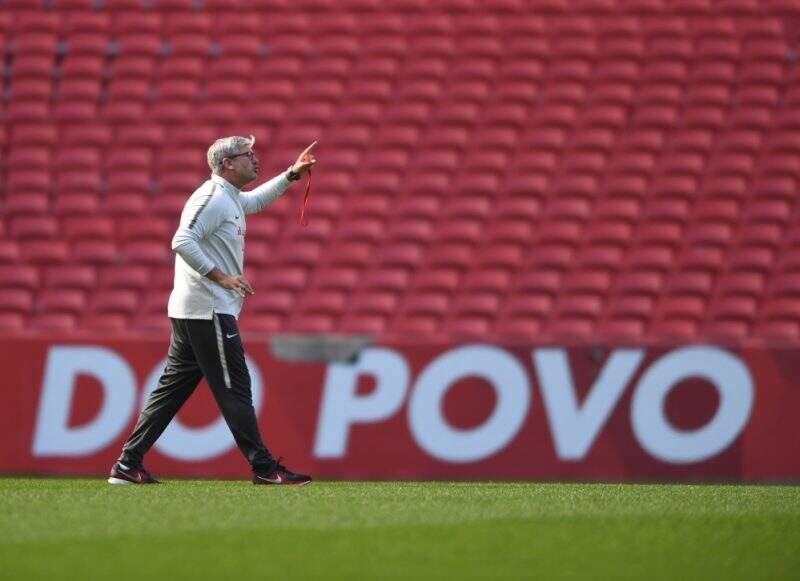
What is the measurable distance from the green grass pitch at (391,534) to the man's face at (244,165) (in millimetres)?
1329

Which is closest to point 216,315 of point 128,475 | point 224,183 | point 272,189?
Result: point 224,183

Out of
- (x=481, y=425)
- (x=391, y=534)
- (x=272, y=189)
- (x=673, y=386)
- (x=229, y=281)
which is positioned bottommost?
(x=481, y=425)

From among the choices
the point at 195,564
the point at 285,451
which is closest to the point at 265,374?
the point at 285,451

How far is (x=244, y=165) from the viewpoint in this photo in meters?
5.87

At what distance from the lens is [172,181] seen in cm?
1109

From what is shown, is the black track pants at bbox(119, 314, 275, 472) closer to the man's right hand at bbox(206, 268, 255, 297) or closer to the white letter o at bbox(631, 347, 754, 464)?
the man's right hand at bbox(206, 268, 255, 297)

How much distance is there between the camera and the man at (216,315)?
571 centimetres

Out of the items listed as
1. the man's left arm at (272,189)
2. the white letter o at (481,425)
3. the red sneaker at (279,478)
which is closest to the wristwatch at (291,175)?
the man's left arm at (272,189)

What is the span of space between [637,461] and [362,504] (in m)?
2.55

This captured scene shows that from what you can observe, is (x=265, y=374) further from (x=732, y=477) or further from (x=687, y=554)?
(x=687, y=554)

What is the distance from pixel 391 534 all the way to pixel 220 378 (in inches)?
62.4

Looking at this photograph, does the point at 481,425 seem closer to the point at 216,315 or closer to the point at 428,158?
the point at 216,315

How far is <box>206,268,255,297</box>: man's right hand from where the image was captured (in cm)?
562

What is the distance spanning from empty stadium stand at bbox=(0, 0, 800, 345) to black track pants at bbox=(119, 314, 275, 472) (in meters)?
3.60
